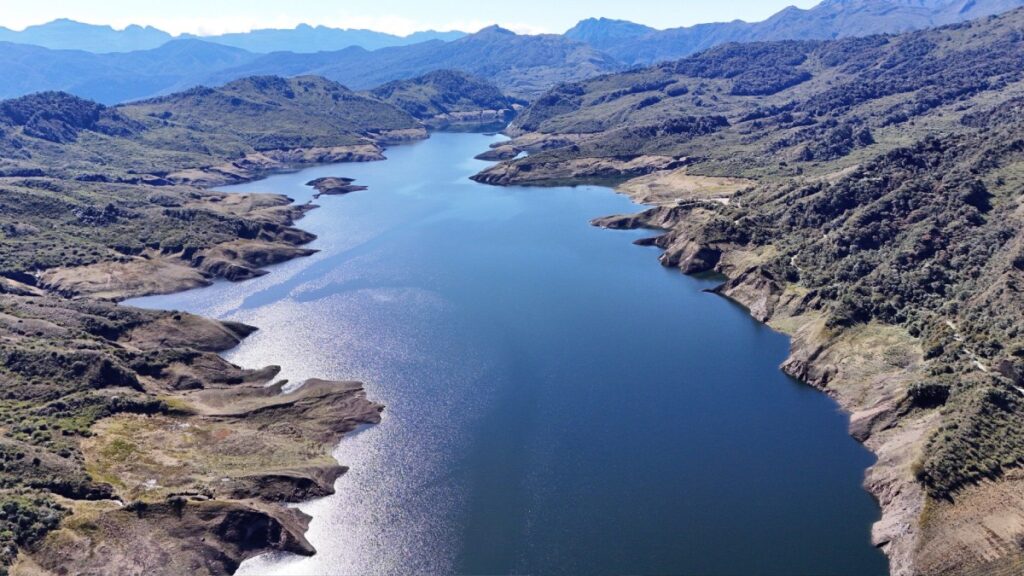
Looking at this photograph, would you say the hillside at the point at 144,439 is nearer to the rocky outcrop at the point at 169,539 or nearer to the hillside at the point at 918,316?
the rocky outcrop at the point at 169,539

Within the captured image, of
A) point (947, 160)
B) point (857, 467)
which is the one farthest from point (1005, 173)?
Result: point (857, 467)

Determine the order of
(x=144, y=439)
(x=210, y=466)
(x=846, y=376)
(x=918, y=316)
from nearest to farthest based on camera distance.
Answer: (x=210, y=466)
(x=144, y=439)
(x=846, y=376)
(x=918, y=316)

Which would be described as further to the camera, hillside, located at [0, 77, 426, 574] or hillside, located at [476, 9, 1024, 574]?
hillside, located at [476, 9, 1024, 574]

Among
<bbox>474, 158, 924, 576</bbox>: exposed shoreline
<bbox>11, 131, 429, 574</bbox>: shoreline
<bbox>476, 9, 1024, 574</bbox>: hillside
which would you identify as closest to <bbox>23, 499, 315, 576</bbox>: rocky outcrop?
<bbox>11, 131, 429, 574</bbox>: shoreline

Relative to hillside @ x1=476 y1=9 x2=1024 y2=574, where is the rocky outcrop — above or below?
below

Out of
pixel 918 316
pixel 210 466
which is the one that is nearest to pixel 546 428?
pixel 210 466

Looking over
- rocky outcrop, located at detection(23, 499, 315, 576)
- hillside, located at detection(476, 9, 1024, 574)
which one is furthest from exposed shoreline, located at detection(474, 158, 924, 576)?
rocky outcrop, located at detection(23, 499, 315, 576)

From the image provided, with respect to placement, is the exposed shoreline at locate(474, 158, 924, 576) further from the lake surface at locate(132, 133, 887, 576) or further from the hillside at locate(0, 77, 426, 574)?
the hillside at locate(0, 77, 426, 574)

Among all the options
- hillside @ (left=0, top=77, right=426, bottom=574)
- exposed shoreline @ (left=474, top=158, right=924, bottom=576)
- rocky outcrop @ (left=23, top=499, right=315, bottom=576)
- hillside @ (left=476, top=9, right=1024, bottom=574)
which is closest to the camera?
rocky outcrop @ (left=23, top=499, right=315, bottom=576)

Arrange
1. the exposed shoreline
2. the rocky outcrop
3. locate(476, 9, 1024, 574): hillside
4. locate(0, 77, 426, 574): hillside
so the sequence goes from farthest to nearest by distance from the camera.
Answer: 1. the exposed shoreline
2. locate(476, 9, 1024, 574): hillside
3. locate(0, 77, 426, 574): hillside
4. the rocky outcrop

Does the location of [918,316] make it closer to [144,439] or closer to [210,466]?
[210,466]
